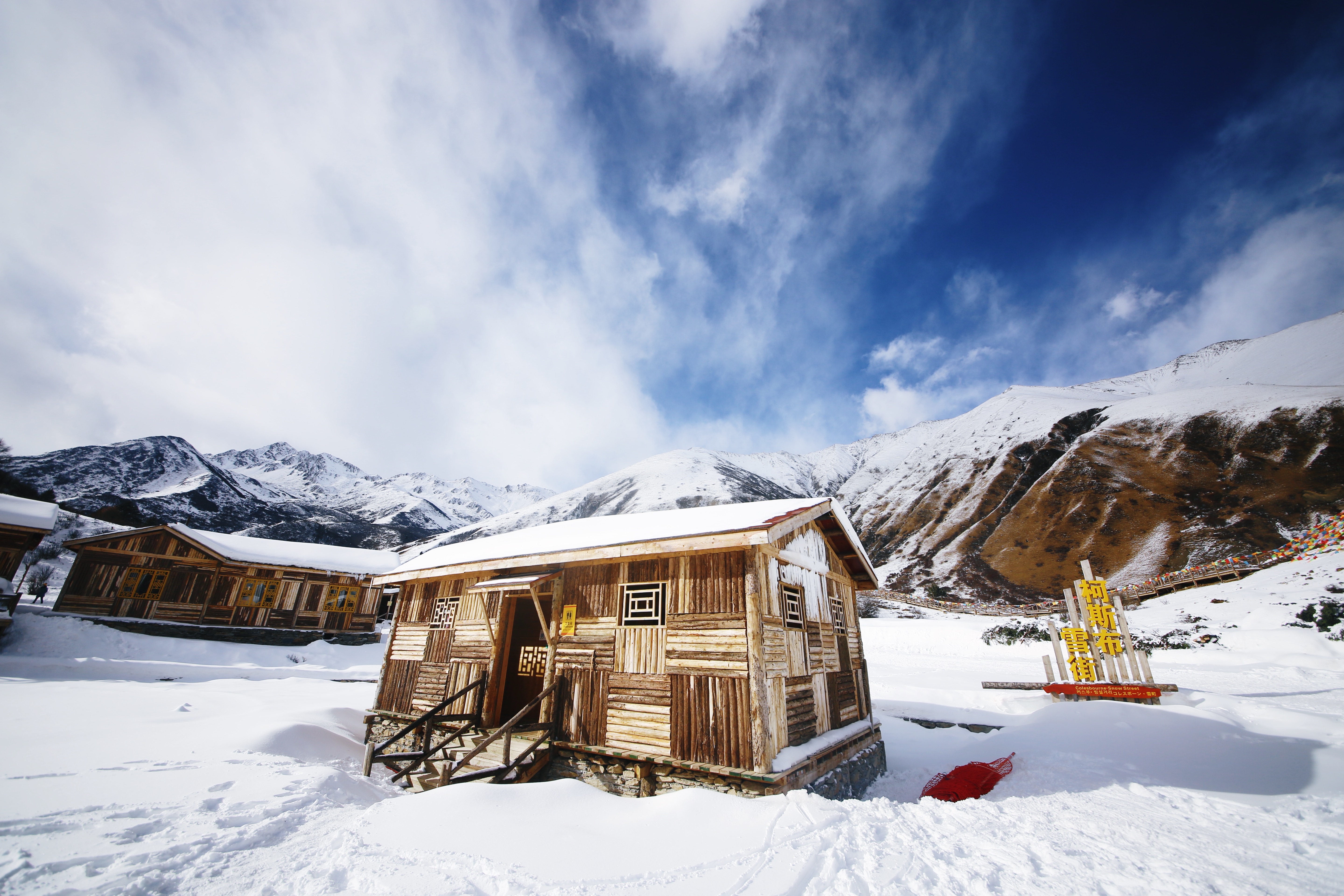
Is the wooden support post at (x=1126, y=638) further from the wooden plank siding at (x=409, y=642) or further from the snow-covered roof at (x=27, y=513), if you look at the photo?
the snow-covered roof at (x=27, y=513)

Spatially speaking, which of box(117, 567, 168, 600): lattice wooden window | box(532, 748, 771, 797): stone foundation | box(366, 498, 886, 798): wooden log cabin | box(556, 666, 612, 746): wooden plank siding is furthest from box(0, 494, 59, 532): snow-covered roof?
box(532, 748, 771, 797): stone foundation

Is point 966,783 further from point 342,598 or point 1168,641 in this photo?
point 342,598

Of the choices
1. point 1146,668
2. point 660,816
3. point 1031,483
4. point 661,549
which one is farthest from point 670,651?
point 1031,483

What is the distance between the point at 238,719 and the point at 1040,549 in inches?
2692

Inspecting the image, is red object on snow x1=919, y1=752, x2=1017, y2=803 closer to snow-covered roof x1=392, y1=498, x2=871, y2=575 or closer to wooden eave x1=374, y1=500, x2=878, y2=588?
snow-covered roof x1=392, y1=498, x2=871, y2=575

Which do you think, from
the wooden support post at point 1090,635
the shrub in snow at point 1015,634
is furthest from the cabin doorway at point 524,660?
the shrub in snow at point 1015,634

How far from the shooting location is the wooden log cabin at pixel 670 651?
27.8ft

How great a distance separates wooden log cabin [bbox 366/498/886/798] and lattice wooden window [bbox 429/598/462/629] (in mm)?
58

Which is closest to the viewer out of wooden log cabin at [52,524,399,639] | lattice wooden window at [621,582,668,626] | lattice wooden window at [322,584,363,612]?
lattice wooden window at [621,582,668,626]

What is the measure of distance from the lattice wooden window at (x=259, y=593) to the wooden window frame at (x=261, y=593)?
13 mm

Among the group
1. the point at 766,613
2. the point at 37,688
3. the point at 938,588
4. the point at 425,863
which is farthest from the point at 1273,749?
the point at 938,588

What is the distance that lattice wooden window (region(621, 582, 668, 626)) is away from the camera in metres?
9.59

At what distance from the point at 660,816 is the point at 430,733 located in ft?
21.8

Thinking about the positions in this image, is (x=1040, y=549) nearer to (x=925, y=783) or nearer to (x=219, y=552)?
(x=925, y=783)
